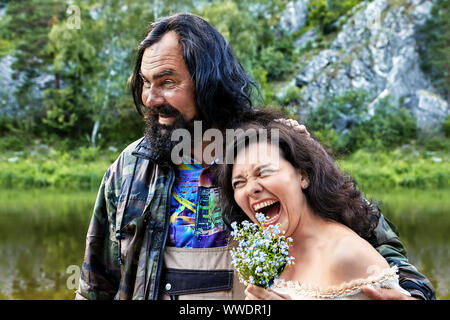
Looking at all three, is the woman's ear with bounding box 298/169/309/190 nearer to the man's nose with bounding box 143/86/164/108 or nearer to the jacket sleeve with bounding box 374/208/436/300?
the jacket sleeve with bounding box 374/208/436/300

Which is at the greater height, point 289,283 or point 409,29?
point 409,29

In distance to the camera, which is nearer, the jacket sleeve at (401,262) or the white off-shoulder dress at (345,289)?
the white off-shoulder dress at (345,289)

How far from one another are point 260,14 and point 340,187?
3660 cm

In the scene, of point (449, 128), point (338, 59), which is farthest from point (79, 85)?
point (449, 128)

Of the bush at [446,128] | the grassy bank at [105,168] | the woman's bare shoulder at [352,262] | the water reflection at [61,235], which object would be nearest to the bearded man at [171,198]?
the woman's bare shoulder at [352,262]

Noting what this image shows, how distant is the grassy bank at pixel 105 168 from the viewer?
24.7 m

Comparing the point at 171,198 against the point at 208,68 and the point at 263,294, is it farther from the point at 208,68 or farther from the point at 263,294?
the point at 263,294

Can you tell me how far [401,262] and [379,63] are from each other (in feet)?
111

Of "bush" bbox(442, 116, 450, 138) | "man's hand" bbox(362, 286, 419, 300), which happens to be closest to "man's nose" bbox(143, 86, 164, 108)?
"man's hand" bbox(362, 286, 419, 300)

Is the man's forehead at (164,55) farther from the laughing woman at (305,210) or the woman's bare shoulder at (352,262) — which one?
the woman's bare shoulder at (352,262)

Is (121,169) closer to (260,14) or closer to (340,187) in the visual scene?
(340,187)

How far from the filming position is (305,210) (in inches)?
95.1

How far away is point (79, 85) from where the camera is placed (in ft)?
102

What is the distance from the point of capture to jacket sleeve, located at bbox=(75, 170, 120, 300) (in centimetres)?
302
